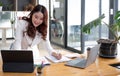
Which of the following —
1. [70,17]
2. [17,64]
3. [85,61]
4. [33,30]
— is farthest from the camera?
[70,17]

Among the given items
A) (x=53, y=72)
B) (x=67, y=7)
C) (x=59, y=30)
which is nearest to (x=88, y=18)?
(x=67, y=7)

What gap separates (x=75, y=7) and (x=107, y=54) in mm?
3592

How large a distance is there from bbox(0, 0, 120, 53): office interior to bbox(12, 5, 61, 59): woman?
207cm

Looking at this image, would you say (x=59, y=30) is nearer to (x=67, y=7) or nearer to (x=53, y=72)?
(x=67, y=7)

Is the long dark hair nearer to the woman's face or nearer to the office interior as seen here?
the woman's face

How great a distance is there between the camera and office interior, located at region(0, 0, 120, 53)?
16.4ft

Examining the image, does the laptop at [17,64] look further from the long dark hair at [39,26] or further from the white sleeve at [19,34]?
the long dark hair at [39,26]

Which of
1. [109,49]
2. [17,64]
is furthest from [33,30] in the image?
[109,49]

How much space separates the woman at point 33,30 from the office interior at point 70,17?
2.07 metres

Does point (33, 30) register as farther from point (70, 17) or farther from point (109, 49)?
point (70, 17)

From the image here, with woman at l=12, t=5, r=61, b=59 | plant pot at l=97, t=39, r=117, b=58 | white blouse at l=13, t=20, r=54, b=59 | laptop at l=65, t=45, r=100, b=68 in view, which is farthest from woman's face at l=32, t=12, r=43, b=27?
plant pot at l=97, t=39, r=117, b=58

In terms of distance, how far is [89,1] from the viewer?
5414 mm

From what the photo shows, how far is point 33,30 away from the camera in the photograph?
2.64 meters

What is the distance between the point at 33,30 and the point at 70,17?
377cm
